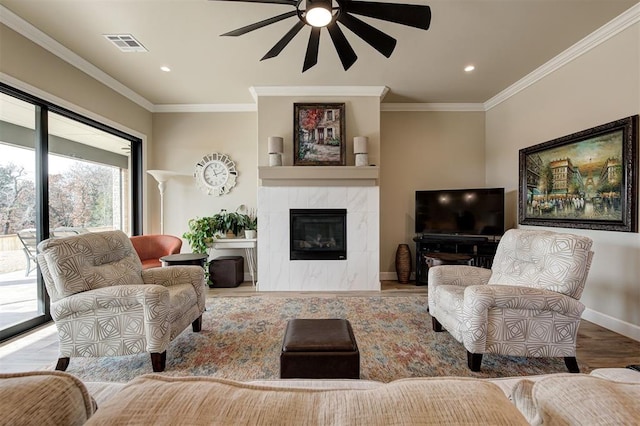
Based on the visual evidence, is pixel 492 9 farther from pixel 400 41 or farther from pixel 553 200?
pixel 553 200

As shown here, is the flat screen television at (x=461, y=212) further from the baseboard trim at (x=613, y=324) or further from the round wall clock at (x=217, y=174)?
the round wall clock at (x=217, y=174)

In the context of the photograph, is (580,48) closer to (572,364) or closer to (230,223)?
(572,364)

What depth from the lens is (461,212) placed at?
405cm

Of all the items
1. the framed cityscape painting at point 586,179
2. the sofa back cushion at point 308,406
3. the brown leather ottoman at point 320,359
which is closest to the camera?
the sofa back cushion at point 308,406

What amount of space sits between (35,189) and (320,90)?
343 centimetres

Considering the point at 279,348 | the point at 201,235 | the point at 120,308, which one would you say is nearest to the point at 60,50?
the point at 201,235

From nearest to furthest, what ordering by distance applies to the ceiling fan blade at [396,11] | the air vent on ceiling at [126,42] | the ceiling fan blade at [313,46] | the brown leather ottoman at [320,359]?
the brown leather ottoman at [320,359], the ceiling fan blade at [396,11], the ceiling fan blade at [313,46], the air vent on ceiling at [126,42]

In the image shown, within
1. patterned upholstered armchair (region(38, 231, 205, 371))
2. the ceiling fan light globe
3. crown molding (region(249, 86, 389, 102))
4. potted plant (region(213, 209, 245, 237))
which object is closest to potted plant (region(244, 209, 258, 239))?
potted plant (region(213, 209, 245, 237))

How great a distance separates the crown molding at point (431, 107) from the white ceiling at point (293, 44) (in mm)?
355

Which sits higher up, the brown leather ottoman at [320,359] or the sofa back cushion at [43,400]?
the sofa back cushion at [43,400]

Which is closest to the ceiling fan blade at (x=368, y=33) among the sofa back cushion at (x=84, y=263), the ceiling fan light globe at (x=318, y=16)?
the ceiling fan light globe at (x=318, y=16)

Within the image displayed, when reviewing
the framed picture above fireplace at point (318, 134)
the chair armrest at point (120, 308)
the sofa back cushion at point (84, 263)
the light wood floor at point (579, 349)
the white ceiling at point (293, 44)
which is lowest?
the light wood floor at point (579, 349)

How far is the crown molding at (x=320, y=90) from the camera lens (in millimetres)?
3924

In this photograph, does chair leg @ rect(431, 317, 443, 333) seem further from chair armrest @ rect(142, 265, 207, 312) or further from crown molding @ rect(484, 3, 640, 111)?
crown molding @ rect(484, 3, 640, 111)
